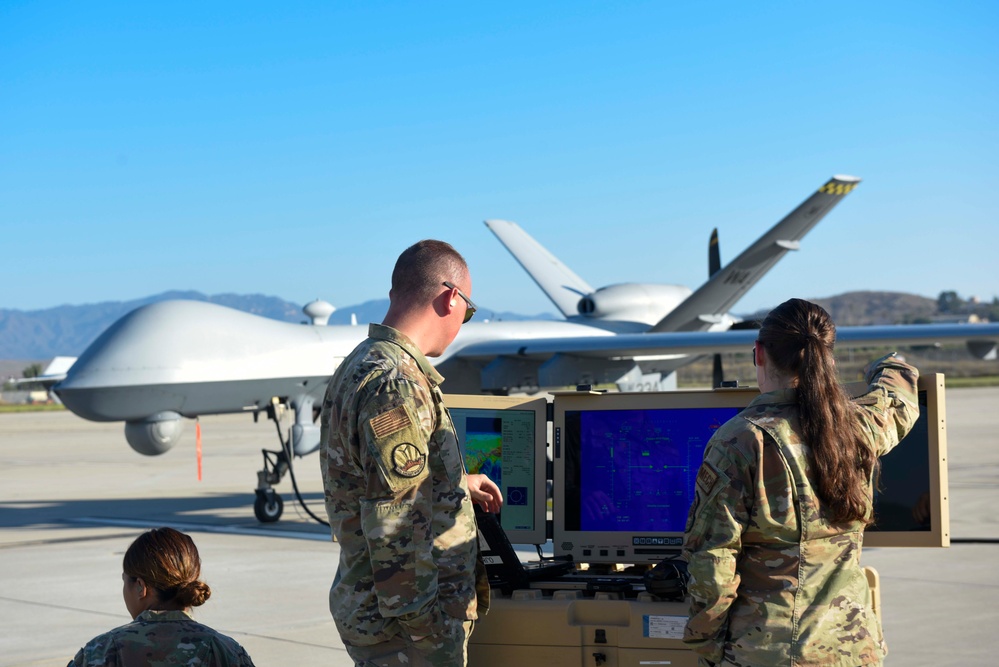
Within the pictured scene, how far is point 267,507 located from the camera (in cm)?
1437

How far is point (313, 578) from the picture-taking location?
9914 mm

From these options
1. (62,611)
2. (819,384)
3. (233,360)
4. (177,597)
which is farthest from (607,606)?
(233,360)

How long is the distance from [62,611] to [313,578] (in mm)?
2249

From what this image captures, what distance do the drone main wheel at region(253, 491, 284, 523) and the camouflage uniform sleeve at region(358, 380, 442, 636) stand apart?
1168 cm

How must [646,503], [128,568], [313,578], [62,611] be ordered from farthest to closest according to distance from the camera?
[313,578] < [62,611] < [646,503] < [128,568]

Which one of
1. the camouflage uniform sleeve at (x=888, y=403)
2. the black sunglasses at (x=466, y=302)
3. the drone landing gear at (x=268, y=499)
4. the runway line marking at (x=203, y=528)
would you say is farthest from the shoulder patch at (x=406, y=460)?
the drone landing gear at (x=268, y=499)

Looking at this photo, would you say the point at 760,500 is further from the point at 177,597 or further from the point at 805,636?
the point at 177,597

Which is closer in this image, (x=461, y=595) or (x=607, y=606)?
(x=461, y=595)

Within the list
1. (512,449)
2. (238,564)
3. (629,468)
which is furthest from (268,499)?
(629,468)

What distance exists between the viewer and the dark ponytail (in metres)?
3.03

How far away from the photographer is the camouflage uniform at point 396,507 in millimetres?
3016

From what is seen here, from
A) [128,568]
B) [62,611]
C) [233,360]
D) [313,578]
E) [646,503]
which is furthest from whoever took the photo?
[233,360]

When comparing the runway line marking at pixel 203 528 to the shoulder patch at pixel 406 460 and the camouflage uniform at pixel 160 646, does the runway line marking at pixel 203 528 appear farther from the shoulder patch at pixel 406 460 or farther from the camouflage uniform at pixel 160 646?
the shoulder patch at pixel 406 460

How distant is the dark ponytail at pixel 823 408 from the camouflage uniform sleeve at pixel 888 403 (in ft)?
0.27
